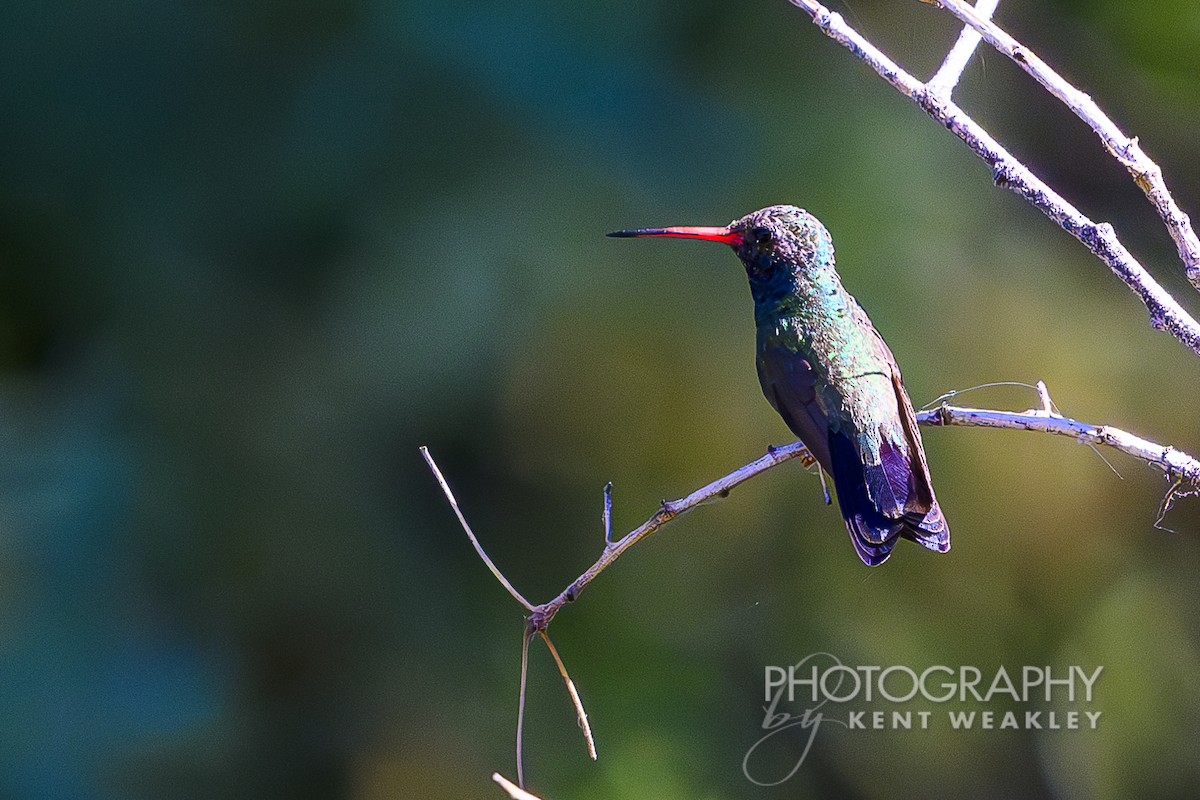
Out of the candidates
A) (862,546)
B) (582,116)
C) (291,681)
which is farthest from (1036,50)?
(291,681)

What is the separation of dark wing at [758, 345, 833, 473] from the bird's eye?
0.25 m

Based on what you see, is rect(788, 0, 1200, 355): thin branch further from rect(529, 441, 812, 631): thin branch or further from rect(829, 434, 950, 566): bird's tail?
rect(529, 441, 812, 631): thin branch

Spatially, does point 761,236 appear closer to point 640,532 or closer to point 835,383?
point 835,383

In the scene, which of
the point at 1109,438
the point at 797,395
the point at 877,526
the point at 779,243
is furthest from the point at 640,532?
the point at 779,243

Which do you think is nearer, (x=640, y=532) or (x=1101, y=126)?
(x=1101, y=126)

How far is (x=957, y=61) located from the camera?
2.20 meters

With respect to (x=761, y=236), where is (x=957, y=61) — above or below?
above

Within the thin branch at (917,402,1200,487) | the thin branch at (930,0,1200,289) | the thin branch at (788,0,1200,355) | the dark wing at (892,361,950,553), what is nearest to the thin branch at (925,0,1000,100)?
the thin branch at (788,0,1200,355)

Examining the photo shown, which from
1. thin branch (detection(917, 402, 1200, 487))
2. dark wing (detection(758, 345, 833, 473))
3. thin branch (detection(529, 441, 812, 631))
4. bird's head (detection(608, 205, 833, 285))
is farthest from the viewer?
bird's head (detection(608, 205, 833, 285))

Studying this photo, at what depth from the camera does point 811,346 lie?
2.84 metres

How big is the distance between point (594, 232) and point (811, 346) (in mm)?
2371

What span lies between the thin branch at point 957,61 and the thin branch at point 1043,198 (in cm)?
3

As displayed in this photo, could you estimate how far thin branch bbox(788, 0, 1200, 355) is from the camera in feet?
6.56

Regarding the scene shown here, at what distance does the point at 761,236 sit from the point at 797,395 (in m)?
0.42
